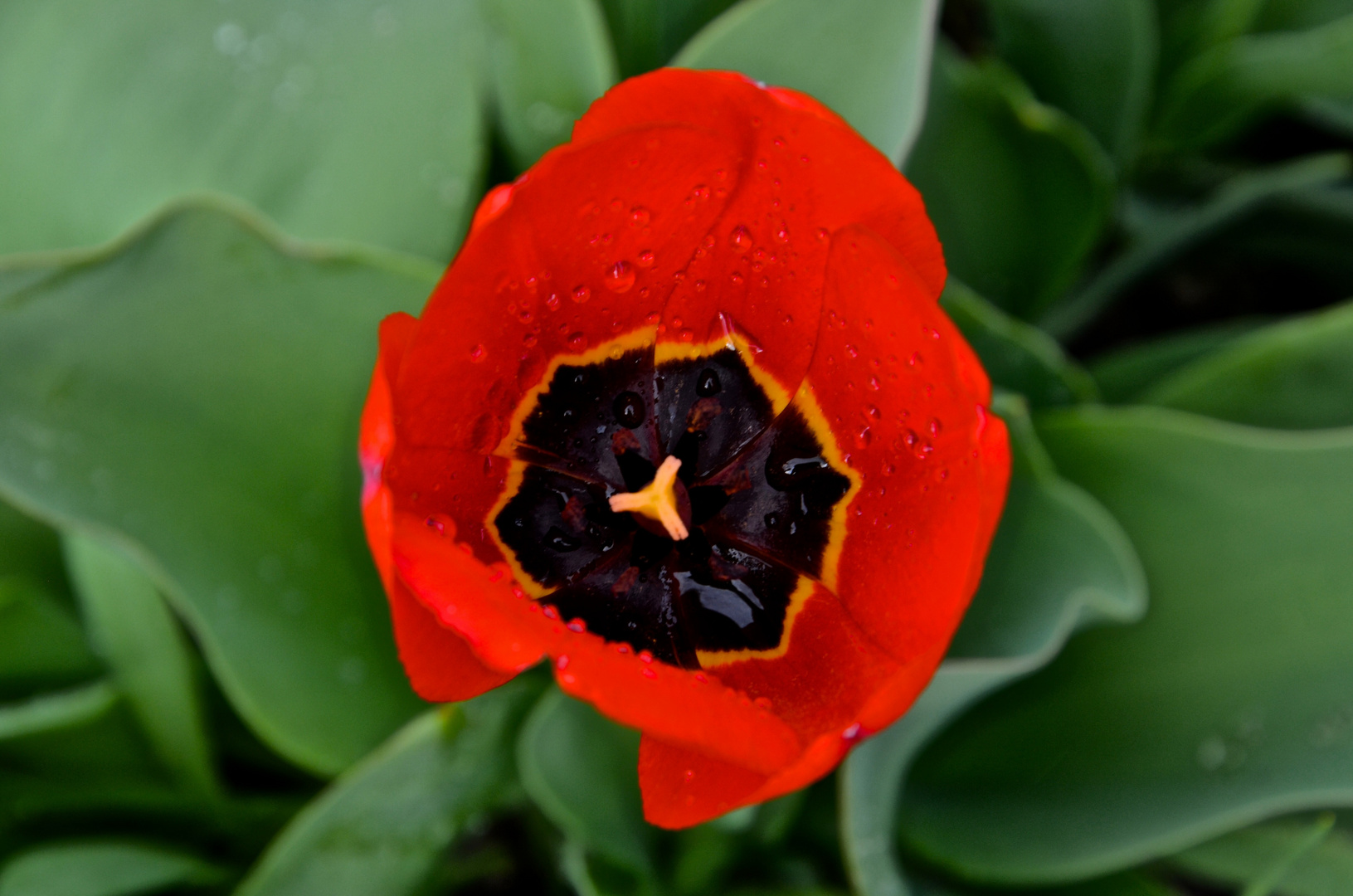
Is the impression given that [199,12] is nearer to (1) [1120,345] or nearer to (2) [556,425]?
(2) [556,425]

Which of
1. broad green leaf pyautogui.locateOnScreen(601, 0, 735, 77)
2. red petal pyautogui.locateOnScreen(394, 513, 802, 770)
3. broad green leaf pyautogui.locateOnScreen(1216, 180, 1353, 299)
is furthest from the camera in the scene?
broad green leaf pyautogui.locateOnScreen(1216, 180, 1353, 299)

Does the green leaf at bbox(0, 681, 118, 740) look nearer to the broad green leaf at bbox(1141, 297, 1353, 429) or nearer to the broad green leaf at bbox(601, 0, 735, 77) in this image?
the broad green leaf at bbox(601, 0, 735, 77)

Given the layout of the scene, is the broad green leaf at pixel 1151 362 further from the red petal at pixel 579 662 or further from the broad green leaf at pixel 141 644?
the broad green leaf at pixel 141 644

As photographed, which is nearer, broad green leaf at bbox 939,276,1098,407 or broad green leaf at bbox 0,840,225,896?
broad green leaf at bbox 0,840,225,896

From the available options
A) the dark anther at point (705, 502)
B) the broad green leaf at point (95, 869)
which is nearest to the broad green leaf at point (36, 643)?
the broad green leaf at point (95, 869)

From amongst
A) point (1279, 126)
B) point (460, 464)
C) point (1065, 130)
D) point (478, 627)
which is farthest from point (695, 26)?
point (1279, 126)

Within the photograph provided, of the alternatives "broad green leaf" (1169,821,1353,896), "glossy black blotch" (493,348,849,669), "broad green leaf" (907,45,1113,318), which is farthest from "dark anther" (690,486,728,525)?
"broad green leaf" (1169,821,1353,896)

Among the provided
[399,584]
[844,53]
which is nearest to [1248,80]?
[844,53]
